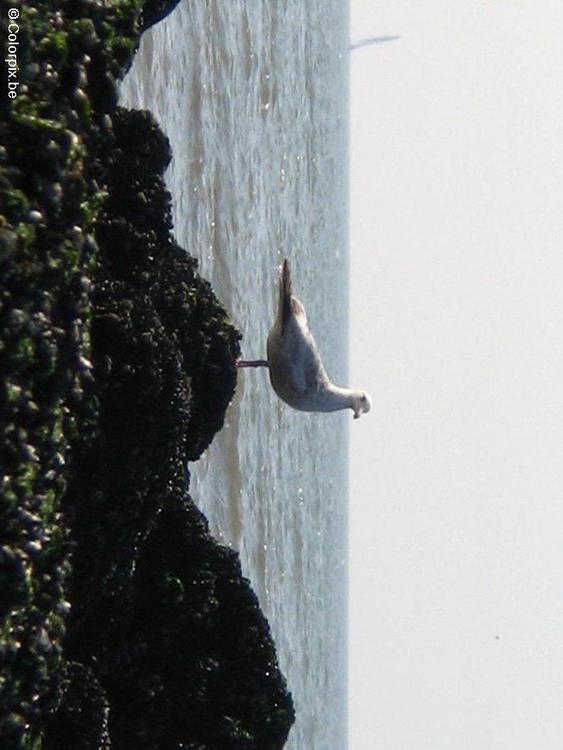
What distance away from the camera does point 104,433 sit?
298 cm

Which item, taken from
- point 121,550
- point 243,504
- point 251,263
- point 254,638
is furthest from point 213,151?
point 121,550

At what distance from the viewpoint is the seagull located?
6023 millimetres

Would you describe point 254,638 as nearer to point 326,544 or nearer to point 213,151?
point 213,151

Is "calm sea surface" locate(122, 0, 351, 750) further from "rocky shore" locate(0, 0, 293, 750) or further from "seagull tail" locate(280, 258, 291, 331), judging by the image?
"rocky shore" locate(0, 0, 293, 750)

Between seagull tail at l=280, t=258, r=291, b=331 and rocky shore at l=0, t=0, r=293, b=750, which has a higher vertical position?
seagull tail at l=280, t=258, r=291, b=331

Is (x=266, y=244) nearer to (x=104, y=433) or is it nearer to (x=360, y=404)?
(x=360, y=404)

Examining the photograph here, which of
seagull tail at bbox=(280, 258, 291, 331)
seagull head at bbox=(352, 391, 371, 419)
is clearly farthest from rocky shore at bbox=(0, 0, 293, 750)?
seagull head at bbox=(352, 391, 371, 419)

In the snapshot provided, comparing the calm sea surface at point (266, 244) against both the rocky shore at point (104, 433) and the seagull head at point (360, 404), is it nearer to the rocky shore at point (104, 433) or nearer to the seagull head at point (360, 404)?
the seagull head at point (360, 404)

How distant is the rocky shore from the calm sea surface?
1.59 m

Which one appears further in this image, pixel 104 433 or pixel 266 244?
pixel 266 244

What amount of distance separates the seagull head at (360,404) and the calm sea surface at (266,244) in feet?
2.54

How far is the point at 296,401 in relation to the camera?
21.0 feet

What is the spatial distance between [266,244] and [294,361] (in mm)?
3622

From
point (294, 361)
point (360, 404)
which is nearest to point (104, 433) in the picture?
point (294, 361)
